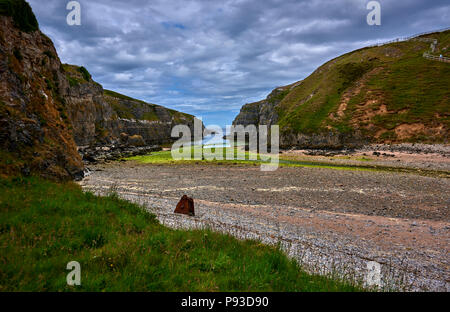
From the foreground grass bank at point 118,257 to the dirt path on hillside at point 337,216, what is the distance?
2.34m

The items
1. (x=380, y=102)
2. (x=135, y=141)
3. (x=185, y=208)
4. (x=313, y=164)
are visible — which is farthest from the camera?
(x=135, y=141)

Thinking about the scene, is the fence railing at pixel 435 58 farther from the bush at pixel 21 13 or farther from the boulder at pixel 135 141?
the boulder at pixel 135 141

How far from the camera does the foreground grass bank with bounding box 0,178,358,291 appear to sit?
162 inches

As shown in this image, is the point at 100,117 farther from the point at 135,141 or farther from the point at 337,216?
the point at 337,216

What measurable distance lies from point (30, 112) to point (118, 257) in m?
19.4

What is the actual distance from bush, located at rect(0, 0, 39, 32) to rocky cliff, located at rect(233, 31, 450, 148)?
7955cm

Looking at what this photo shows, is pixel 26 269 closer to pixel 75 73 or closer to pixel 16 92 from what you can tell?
pixel 16 92

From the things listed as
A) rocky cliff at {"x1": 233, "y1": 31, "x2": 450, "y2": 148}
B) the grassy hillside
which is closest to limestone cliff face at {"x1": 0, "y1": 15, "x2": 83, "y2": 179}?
rocky cliff at {"x1": 233, "y1": 31, "x2": 450, "y2": 148}

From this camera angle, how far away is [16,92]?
1594cm

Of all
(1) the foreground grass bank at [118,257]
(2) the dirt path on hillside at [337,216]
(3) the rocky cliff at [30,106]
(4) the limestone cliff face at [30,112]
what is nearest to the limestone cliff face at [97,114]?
(3) the rocky cliff at [30,106]

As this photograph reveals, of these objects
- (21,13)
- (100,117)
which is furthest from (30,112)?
(100,117)

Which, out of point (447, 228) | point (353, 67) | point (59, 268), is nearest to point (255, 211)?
point (447, 228)

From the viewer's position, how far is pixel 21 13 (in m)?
23.3

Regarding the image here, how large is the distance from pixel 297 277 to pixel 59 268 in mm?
5605
